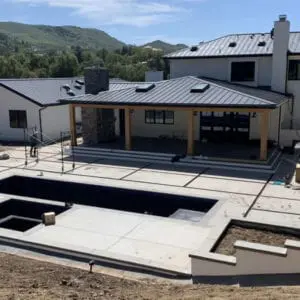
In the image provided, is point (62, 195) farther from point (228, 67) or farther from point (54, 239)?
point (228, 67)

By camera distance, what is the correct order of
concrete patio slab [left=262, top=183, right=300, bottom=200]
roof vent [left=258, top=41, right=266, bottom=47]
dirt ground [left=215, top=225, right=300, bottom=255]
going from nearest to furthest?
dirt ground [left=215, top=225, right=300, bottom=255] → concrete patio slab [left=262, top=183, right=300, bottom=200] → roof vent [left=258, top=41, right=266, bottom=47]

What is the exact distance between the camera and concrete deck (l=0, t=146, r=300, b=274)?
33.0 feet

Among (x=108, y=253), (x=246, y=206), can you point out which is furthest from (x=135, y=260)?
(x=246, y=206)

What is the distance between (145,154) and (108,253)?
10.6 meters

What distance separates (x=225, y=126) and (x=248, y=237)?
1297cm

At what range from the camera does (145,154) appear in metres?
20.0

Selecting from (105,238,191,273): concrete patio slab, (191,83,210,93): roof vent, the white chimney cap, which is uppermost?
the white chimney cap

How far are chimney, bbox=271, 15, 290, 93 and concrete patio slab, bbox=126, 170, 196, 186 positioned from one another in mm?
9364

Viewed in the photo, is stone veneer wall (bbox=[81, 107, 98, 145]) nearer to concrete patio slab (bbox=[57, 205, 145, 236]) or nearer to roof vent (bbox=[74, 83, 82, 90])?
roof vent (bbox=[74, 83, 82, 90])

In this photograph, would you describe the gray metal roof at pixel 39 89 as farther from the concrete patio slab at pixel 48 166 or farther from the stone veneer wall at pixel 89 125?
the concrete patio slab at pixel 48 166

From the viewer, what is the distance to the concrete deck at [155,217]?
396 inches

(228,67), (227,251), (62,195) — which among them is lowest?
(62,195)

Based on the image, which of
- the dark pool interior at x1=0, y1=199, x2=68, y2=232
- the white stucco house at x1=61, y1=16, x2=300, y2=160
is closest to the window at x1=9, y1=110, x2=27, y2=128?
the white stucco house at x1=61, y1=16, x2=300, y2=160

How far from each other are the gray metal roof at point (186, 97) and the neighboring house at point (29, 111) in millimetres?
4256
